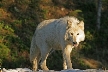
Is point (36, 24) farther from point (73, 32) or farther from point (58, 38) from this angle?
point (73, 32)

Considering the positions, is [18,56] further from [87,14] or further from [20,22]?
[87,14]

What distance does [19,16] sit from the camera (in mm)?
22125

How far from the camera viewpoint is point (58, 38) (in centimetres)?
1208

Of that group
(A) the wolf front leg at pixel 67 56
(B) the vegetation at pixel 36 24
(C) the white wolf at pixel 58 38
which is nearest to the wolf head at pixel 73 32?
(C) the white wolf at pixel 58 38

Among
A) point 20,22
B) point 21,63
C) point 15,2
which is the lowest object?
point 21,63

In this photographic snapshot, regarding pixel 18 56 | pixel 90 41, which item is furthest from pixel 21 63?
pixel 90 41

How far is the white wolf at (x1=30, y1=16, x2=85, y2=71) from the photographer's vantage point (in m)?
11.5

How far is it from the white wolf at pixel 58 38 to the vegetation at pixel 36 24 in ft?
14.5

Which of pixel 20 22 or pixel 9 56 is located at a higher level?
pixel 20 22

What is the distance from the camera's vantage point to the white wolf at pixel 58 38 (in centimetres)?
1145

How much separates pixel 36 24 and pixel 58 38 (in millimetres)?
10043

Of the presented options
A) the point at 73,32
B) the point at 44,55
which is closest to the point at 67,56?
the point at 73,32

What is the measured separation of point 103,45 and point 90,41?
3.08 ft

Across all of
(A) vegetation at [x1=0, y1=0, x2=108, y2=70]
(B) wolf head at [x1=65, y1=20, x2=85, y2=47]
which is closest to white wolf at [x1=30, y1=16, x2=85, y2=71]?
(B) wolf head at [x1=65, y1=20, x2=85, y2=47]
